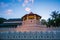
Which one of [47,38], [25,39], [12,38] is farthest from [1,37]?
[47,38]

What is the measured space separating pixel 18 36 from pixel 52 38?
3.43ft

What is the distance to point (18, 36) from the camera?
4.38 meters

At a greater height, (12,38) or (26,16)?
(26,16)

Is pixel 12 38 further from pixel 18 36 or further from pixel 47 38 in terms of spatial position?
pixel 47 38

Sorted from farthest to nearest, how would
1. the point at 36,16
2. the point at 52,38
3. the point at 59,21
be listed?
the point at 36,16 → the point at 59,21 → the point at 52,38

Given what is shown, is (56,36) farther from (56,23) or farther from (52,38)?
(56,23)

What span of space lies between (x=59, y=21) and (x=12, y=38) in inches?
237

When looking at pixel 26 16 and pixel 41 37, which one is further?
pixel 26 16

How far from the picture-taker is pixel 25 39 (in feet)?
14.2

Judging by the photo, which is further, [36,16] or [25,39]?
[36,16]

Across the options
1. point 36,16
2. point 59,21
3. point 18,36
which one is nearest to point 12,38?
point 18,36

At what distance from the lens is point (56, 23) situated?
32.7 ft

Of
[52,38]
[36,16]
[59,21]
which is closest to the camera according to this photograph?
[52,38]

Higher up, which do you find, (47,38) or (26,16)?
(26,16)
